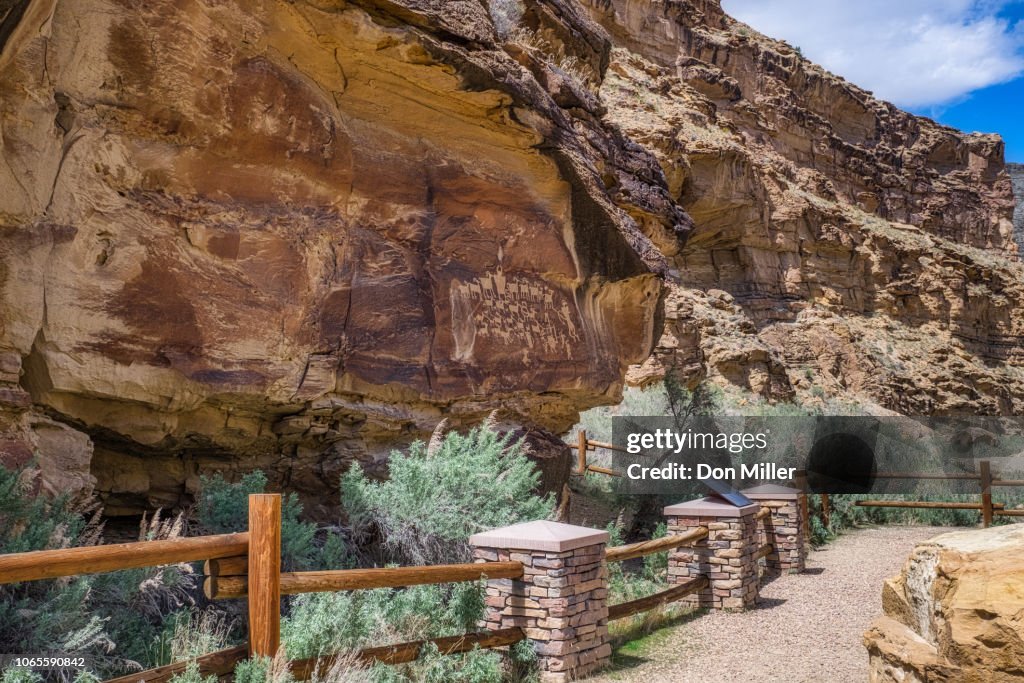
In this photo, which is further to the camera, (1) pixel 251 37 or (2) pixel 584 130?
(2) pixel 584 130

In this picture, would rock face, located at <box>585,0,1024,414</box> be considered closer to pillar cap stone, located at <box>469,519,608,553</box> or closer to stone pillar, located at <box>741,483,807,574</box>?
stone pillar, located at <box>741,483,807,574</box>

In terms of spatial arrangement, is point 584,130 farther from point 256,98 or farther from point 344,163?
point 256,98

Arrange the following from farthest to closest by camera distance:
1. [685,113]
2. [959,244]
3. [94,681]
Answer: [959,244] < [685,113] < [94,681]

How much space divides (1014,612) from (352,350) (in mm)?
5787

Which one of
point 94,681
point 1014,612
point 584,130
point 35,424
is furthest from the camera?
point 584,130

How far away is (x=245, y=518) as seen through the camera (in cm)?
666

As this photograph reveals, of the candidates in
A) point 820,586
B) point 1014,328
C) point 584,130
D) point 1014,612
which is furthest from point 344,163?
point 1014,328

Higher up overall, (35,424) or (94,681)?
(35,424)

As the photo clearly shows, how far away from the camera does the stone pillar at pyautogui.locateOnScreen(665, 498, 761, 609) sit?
8242mm

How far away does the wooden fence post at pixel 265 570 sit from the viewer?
169 inches

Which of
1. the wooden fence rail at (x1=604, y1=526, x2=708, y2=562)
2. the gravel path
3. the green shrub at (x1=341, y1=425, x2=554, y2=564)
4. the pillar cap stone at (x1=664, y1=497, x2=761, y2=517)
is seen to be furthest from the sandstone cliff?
the gravel path

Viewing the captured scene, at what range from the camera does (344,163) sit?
7.61 m

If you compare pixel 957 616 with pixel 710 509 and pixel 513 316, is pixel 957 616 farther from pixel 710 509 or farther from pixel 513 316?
pixel 513 316

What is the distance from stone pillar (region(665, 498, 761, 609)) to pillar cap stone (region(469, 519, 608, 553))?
2816 millimetres
